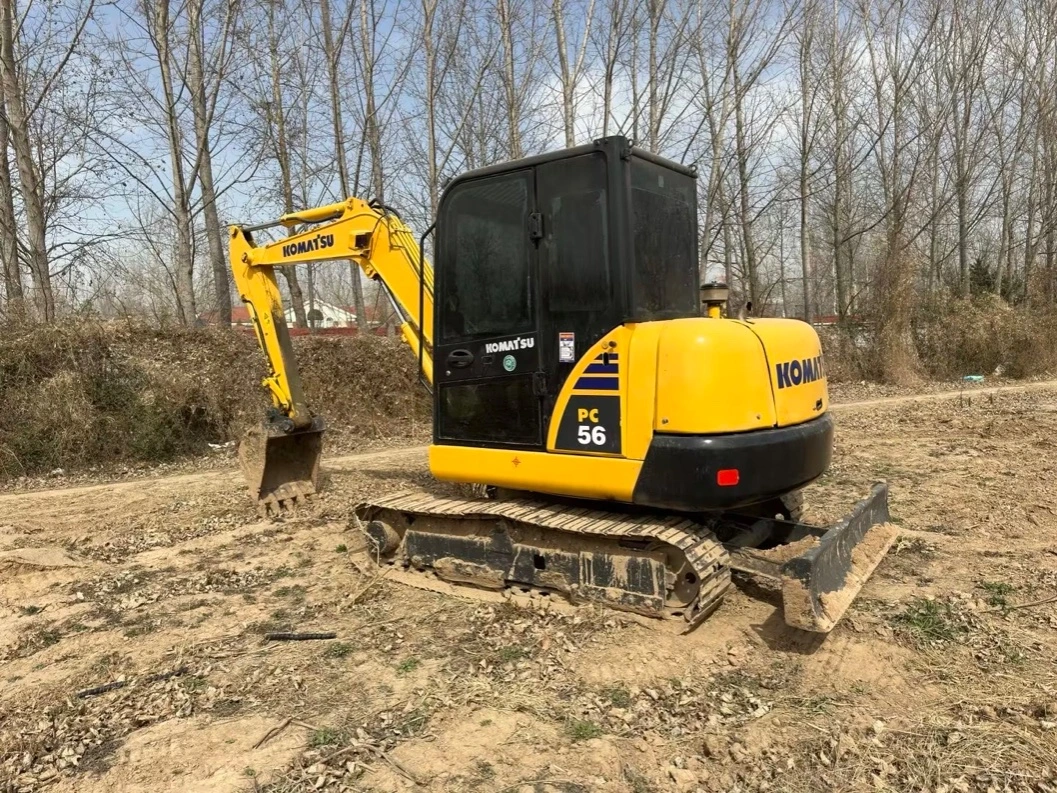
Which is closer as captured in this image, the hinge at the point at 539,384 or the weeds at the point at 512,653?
the weeds at the point at 512,653

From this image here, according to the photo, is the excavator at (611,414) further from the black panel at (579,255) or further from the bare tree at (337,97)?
the bare tree at (337,97)

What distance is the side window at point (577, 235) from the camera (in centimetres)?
426

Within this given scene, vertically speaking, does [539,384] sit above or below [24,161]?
below

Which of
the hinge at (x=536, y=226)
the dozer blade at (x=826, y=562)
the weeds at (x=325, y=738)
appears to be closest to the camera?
the weeds at (x=325, y=738)

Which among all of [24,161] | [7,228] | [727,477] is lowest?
[727,477]

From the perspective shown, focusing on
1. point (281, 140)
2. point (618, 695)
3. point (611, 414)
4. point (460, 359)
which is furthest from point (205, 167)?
point (618, 695)

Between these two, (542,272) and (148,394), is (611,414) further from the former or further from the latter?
(148,394)

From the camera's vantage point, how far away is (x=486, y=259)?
15.6 ft

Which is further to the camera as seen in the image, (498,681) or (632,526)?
(632,526)

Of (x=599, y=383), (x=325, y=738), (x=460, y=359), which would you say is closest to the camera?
(x=325, y=738)

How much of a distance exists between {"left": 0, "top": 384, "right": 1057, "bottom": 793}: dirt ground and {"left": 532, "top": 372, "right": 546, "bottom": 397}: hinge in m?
1.30

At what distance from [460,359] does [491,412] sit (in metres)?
0.41

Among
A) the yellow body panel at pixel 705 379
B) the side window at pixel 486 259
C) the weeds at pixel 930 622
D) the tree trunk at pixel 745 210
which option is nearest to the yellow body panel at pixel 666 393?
the yellow body panel at pixel 705 379

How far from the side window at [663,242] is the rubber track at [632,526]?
1.19 metres
